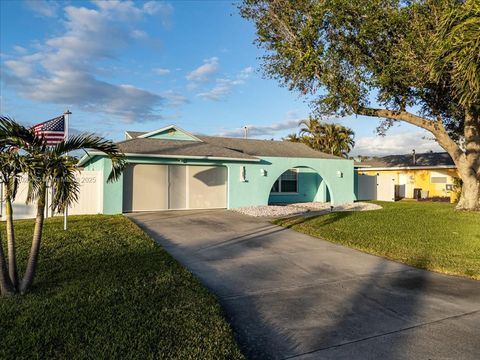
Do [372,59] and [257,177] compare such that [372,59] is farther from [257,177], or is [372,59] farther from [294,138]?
[294,138]

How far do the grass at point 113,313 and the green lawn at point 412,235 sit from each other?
5369mm

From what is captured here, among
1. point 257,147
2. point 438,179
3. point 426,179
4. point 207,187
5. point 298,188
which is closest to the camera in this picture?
point 207,187

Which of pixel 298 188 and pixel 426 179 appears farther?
pixel 426 179

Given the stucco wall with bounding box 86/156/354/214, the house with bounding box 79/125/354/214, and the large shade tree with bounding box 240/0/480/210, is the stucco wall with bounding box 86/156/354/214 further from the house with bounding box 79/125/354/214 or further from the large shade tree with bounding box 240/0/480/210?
the large shade tree with bounding box 240/0/480/210

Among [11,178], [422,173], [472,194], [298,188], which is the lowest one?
[472,194]

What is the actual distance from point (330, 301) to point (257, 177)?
41.3 ft

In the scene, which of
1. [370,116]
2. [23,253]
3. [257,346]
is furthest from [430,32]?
[23,253]

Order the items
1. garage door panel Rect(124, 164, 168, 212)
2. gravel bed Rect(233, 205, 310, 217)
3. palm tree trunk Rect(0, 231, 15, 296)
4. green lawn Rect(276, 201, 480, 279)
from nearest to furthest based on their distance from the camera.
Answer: palm tree trunk Rect(0, 231, 15, 296)
green lawn Rect(276, 201, 480, 279)
gravel bed Rect(233, 205, 310, 217)
garage door panel Rect(124, 164, 168, 212)

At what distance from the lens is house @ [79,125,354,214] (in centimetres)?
1522

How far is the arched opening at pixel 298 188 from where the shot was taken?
21.7 m

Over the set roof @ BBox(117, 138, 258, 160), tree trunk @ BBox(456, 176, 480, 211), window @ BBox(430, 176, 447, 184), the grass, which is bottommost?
the grass

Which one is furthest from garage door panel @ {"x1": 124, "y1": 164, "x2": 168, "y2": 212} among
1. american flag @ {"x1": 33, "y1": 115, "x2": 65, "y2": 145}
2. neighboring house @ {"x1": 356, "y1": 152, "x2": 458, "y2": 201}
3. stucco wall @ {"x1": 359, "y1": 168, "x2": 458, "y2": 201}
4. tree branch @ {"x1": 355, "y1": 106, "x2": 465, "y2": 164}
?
stucco wall @ {"x1": 359, "y1": 168, "x2": 458, "y2": 201}

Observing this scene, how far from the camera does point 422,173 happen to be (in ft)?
94.3

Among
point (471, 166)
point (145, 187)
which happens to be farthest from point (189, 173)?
point (471, 166)
